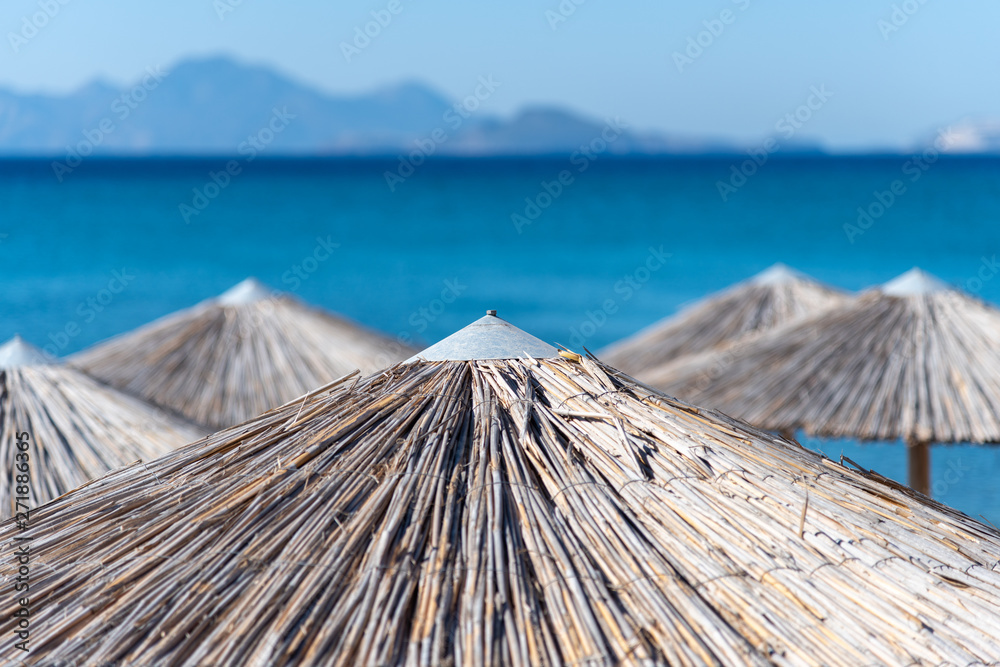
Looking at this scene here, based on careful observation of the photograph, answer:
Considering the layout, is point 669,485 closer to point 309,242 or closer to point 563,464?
point 563,464

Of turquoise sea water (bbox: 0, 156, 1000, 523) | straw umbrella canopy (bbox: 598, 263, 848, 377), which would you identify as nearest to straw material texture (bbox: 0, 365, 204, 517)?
straw umbrella canopy (bbox: 598, 263, 848, 377)

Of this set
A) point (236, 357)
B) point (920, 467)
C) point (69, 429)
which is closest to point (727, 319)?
point (920, 467)

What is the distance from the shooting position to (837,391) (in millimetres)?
5047

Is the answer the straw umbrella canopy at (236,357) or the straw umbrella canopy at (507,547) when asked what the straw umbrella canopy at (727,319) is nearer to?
the straw umbrella canopy at (236,357)

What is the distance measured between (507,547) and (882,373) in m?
3.85

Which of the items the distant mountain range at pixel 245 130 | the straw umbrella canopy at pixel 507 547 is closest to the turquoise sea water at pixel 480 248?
the straw umbrella canopy at pixel 507 547

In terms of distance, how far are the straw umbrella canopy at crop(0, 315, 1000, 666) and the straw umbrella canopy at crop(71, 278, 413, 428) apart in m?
3.87

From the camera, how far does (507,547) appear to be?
177 cm

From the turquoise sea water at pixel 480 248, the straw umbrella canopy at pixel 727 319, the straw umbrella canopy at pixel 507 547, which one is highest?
the turquoise sea water at pixel 480 248

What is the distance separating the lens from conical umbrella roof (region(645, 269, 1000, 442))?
15.9 ft

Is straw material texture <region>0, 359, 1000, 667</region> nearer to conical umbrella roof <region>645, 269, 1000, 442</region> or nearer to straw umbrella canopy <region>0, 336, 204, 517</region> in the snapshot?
straw umbrella canopy <region>0, 336, 204, 517</region>

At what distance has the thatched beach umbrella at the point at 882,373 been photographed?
4828 mm

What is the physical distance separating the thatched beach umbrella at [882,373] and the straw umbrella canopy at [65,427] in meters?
2.95

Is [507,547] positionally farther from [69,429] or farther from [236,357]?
[236,357]
